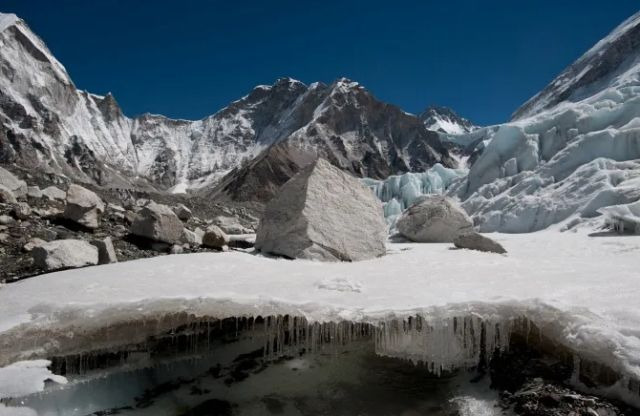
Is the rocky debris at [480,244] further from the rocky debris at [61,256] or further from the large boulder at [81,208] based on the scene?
the large boulder at [81,208]

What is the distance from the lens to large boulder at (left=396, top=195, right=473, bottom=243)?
13.2 meters

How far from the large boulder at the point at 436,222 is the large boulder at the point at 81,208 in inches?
348

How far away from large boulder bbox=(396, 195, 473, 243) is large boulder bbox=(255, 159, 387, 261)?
12.6 ft

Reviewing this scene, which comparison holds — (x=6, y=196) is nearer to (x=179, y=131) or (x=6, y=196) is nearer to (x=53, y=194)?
(x=53, y=194)

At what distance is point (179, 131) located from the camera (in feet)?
479

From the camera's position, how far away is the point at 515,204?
2375cm

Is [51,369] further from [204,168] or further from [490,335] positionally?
[204,168]

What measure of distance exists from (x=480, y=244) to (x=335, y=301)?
5783mm

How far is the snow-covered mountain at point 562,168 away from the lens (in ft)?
65.6

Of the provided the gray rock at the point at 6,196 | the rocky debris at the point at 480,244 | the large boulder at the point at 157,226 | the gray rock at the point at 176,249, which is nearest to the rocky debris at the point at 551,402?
the rocky debris at the point at 480,244

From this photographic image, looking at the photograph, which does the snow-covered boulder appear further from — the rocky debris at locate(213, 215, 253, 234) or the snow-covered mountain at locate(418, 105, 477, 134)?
the snow-covered mountain at locate(418, 105, 477, 134)

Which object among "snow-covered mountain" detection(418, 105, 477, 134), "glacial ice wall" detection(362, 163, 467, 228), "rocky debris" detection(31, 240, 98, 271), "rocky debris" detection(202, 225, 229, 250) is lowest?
"rocky debris" detection(31, 240, 98, 271)

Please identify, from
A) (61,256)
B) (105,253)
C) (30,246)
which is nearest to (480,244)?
(105,253)

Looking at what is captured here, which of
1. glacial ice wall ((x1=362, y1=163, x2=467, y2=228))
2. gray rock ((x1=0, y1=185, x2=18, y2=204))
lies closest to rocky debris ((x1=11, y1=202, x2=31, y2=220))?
gray rock ((x1=0, y1=185, x2=18, y2=204))
